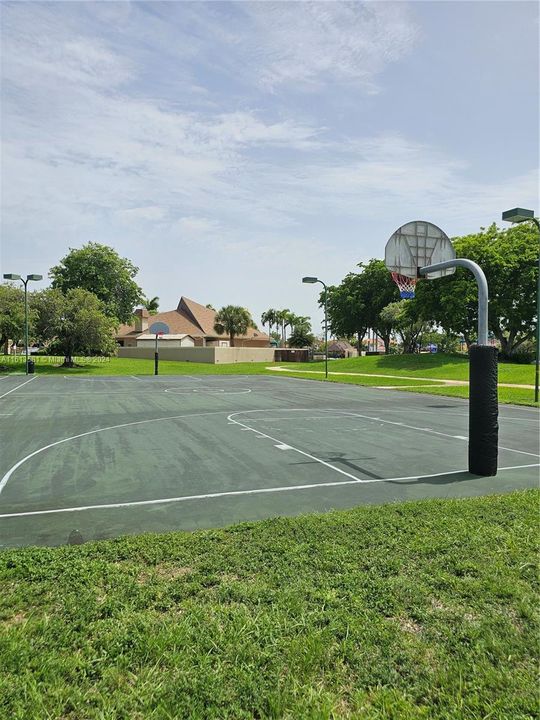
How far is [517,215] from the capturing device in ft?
52.2

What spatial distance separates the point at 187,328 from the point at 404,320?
3907 cm

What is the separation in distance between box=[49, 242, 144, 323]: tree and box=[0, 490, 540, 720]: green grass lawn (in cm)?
6170

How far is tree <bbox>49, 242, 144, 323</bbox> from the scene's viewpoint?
64562 millimetres

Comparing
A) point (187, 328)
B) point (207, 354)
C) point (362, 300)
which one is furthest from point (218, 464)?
point (187, 328)

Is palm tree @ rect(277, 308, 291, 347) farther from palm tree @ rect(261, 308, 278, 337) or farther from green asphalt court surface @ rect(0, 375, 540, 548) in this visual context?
green asphalt court surface @ rect(0, 375, 540, 548)

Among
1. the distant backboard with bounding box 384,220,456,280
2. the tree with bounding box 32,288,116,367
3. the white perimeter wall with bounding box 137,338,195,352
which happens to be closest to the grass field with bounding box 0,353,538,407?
the tree with bounding box 32,288,116,367

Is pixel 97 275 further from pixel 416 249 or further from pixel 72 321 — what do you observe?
pixel 416 249

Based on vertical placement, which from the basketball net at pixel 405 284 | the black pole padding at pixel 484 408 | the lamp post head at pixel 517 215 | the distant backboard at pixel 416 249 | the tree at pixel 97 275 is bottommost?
the black pole padding at pixel 484 408

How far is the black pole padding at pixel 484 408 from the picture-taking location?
9047 mm

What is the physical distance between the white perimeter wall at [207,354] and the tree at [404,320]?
19.4 m

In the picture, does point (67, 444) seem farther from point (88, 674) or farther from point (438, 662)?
point (438, 662)

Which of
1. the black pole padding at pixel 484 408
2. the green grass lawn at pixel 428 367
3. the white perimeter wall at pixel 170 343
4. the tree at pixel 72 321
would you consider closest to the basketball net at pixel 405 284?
the black pole padding at pixel 484 408

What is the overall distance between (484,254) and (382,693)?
159 ft

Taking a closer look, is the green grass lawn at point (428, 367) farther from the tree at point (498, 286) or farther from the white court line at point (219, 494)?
the white court line at point (219, 494)
